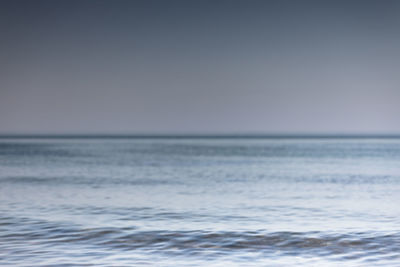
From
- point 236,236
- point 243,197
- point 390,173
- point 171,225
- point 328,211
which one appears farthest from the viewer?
point 390,173

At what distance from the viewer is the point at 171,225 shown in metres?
12.4

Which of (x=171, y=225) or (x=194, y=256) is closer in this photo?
(x=194, y=256)

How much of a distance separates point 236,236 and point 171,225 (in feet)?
6.70

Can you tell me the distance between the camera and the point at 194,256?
9.20 metres

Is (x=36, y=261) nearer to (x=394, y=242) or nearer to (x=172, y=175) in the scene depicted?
(x=394, y=242)

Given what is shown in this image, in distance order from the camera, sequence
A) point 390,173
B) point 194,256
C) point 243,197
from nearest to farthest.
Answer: point 194,256, point 243,197, point 390,173

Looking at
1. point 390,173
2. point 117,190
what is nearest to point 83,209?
point 117,190

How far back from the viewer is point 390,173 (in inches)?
1167

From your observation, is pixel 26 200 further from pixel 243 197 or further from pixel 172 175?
pixel 172 175

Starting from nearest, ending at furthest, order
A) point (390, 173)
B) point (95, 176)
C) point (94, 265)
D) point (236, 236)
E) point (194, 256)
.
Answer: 1. point (94, 265)
2. point (194, 256)
3. point (236, 236)
4. point (95, 176)
5. point (390, 173)

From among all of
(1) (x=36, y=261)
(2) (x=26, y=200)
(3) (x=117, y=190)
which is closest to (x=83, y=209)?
(2) (x=26, y=200)

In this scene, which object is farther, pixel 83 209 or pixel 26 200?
pixel 26 200

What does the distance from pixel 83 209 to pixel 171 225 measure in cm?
387

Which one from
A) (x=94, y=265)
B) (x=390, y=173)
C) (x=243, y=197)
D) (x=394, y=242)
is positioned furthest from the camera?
(x=390, y=173)
